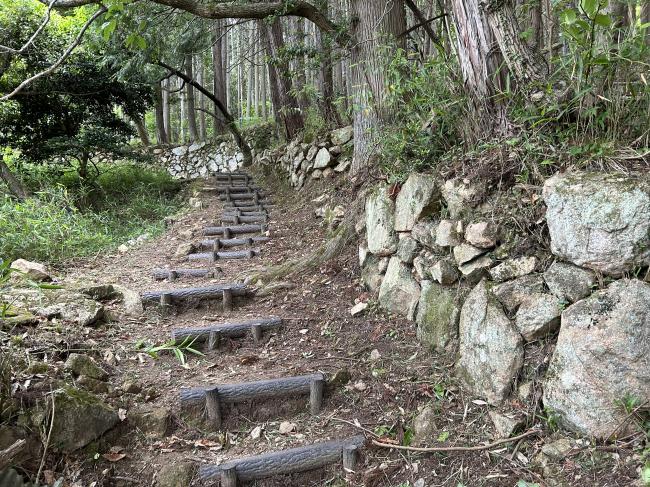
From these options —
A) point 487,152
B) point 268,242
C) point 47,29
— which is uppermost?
point 47,29

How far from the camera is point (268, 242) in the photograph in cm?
573

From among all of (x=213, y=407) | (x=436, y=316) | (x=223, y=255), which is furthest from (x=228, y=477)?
(x=223, y=255)

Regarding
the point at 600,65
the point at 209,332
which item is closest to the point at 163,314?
the point at 209,332

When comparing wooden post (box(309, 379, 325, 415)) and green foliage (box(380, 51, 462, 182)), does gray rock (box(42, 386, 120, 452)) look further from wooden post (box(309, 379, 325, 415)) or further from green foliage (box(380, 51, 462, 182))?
green foliage (box(380, 51, 462, 182))

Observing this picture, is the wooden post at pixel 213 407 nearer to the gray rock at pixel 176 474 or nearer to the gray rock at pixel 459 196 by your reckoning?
the gray rock at pixel 176 474

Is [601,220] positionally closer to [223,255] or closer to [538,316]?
[538,316]

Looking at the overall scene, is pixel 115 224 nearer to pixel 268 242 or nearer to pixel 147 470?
pixel 268 242

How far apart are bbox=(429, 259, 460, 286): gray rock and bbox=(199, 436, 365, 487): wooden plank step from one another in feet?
3.51

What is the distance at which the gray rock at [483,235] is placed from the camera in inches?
102

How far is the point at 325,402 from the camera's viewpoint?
2914 mm

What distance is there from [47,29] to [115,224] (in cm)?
416

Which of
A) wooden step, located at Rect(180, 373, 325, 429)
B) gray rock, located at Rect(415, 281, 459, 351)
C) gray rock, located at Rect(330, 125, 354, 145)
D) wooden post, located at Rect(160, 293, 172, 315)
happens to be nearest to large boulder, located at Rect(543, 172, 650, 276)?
gray rock, located at Rect(415, 281, 459, 351)

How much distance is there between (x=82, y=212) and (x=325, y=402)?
6.35 metres

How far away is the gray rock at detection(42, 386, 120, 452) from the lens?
A: 7.59 ft
